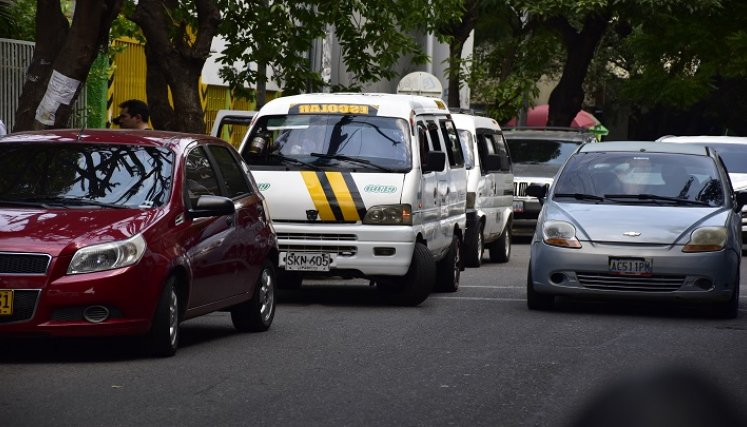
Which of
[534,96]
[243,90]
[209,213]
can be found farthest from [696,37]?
[209,213]

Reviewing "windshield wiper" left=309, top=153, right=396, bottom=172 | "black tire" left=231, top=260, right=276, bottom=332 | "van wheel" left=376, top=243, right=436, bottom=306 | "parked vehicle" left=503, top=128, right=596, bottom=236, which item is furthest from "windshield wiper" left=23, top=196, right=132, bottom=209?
"parked vehicle" left=503, top=128, right=596, bottom=236

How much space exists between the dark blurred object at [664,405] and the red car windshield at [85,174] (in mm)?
7773

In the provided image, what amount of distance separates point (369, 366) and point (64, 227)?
194cm

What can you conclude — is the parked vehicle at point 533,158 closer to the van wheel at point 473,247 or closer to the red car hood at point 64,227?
the van wheel at point 473,247

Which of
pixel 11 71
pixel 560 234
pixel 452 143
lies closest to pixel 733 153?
pixel 452 143

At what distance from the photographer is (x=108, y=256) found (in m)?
8.22

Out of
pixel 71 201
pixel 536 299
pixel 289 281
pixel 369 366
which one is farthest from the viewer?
pixel 289 281

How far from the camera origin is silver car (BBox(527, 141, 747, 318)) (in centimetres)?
1203

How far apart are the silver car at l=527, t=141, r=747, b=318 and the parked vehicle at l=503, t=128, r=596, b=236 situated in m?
11.1

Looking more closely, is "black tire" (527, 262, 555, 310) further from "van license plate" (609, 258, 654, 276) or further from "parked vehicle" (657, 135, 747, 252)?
"parked vehicle" (657, 135, 747, 252)

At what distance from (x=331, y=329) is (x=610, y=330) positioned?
85.0 inches

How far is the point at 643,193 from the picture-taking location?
511 inches

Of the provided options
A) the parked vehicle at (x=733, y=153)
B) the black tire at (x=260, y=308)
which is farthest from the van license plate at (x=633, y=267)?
the parked vehicle at (x=733, y=153)

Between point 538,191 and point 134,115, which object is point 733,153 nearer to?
point 538,191
